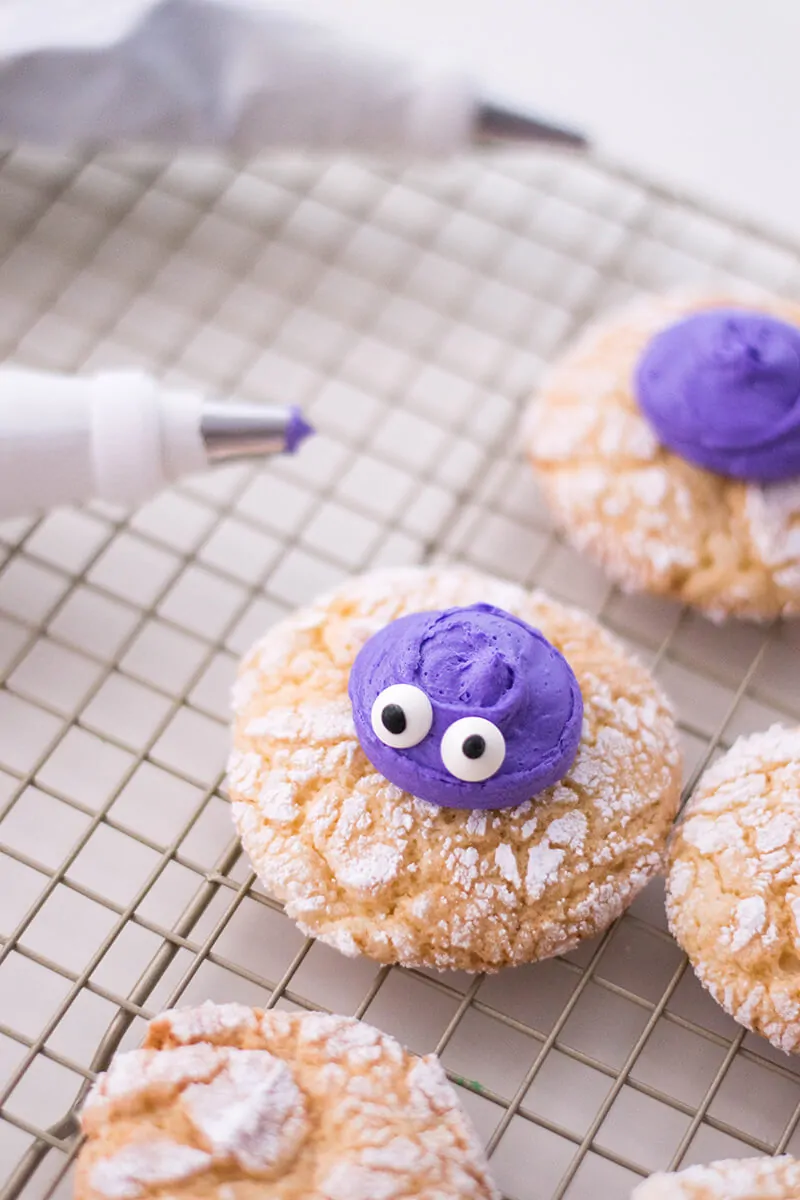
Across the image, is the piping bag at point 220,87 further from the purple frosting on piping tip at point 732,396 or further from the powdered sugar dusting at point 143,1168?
the powdered sugar dusting at point 143,1168

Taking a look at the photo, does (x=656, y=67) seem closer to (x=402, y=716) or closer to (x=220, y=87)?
(x=220, y=87)

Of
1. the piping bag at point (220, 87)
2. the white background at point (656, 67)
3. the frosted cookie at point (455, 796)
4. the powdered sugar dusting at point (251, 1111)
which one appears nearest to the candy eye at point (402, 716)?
the frosted cookie at point (455, 796)

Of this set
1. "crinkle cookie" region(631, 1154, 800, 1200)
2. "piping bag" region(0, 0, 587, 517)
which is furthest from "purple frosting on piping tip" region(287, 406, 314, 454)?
"crinkle cookie" region(631, 1154, 800, 1200)

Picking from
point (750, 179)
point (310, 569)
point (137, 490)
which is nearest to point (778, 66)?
point (750, 179)

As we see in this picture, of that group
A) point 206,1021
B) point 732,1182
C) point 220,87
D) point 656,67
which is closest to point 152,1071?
point 206,1021

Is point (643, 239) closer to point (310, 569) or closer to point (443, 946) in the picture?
point (310, 569)

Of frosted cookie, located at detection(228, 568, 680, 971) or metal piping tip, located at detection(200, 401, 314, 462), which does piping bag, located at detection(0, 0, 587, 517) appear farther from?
frosted cookie, located at detection(228, 568, 680, 971)
